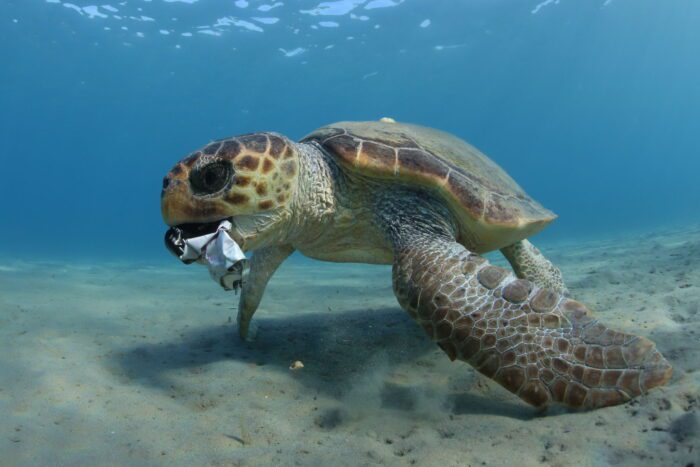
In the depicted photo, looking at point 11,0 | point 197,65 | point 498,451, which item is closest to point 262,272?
point 498,451

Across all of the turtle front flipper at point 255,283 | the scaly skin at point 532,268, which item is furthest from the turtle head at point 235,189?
the scaly skin at point 532,268

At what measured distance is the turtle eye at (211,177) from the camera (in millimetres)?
2906

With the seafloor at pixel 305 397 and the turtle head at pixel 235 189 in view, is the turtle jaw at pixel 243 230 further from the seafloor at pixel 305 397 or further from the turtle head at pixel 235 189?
the seafloor at pixel 305 397

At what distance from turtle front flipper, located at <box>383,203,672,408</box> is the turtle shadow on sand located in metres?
0.26

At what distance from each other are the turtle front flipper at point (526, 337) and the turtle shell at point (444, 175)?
890mm

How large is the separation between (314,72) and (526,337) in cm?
4600

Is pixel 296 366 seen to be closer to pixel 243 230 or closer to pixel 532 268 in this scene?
pixel 243 230

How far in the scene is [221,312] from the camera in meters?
5.73

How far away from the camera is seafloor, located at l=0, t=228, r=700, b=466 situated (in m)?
1.90

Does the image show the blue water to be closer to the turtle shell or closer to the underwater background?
the underwater background

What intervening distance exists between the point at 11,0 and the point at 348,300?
32208mm

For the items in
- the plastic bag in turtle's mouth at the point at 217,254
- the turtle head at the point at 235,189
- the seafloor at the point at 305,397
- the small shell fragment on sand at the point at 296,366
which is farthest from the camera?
the small shell fragment on sand at the point at 296,366

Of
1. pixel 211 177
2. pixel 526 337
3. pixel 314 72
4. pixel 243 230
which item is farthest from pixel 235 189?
pixel 314 72

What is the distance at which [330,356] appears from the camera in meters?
3.57
